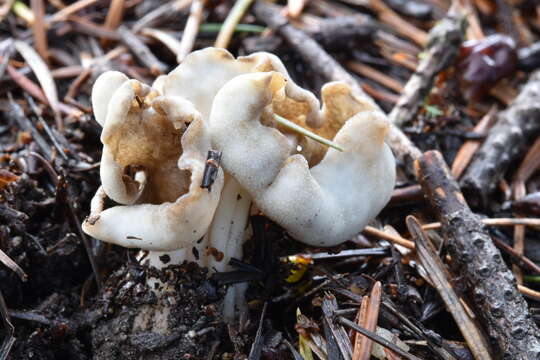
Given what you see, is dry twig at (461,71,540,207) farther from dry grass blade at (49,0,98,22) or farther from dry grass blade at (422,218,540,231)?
dry grass blade at (49,0,98,22)

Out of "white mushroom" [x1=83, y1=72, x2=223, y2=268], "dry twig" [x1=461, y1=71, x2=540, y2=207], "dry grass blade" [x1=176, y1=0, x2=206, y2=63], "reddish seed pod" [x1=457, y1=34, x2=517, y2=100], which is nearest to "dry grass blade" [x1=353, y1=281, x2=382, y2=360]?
"white mushroom" [x1=83, y1=72, x2=223, y2=268]

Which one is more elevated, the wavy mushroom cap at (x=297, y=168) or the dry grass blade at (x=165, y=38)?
the wavy mushroom cap at (x=297, y=168)

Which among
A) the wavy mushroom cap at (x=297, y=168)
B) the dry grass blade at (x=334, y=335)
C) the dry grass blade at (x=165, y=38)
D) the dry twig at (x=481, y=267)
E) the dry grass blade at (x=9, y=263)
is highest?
the wavy mushroom cap at (x=297, y=168)

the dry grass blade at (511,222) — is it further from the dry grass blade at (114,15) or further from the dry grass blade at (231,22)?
the dry grass blade at (114,15)

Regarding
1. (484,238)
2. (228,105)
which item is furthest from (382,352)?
(228,105)

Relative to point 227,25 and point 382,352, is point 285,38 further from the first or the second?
point 382,352

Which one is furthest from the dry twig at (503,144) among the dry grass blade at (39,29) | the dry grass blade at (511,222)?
the dry grass blade at (39,29)
